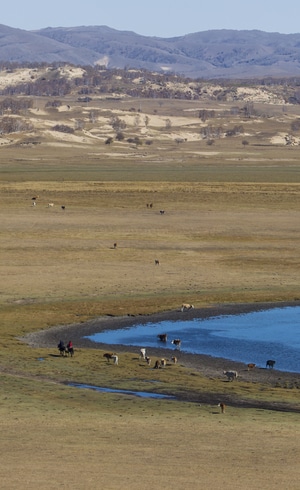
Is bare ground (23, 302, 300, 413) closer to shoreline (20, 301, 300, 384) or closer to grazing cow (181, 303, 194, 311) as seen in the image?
shoreline (20, 301, 300, 384)

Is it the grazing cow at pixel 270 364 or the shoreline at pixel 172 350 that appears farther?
the grazing cow at pixel 270 364

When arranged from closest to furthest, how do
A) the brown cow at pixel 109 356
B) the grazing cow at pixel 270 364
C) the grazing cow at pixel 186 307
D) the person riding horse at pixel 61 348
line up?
the grazing cow at pixel 270 364
the brown cow at pixel 109 356
the person riding horse at pixel 61 348
the grazing cow at pixel 186 307

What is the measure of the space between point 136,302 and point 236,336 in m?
8.47

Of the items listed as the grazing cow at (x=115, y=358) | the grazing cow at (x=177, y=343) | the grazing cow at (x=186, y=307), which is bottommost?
the grazing cow at (x=115, y=358)

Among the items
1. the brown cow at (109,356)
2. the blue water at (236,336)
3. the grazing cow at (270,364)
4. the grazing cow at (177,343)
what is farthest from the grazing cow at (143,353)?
the grazing cow at (270,364)

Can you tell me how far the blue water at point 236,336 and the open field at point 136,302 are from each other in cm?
262

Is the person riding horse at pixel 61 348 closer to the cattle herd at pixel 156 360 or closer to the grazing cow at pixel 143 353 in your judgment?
the cattle herd at pixel 156 360

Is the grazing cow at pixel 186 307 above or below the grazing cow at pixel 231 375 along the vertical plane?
above

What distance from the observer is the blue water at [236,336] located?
147ft

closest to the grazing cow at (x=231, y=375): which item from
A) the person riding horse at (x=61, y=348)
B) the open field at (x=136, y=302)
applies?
the open field at (x=136, y=302)

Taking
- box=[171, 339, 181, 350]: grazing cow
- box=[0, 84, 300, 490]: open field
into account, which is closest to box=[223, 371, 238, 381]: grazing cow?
box=[0, 84, 300, 490]: open field

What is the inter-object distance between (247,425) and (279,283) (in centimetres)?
2877

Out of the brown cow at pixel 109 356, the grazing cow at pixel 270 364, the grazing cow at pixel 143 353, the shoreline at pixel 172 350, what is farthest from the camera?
the grazing cow at pixel 143 353

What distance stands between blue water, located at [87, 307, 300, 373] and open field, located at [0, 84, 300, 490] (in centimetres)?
262
